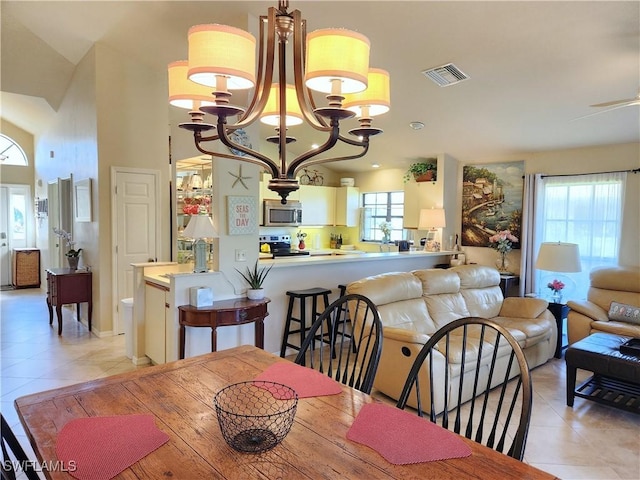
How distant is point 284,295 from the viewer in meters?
4.27

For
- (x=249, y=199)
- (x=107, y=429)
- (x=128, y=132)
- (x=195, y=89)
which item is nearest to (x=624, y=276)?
(x=249, y=199)

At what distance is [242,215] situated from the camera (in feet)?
12.4

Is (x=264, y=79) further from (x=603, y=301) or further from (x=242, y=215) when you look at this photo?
(x=603, y=301)

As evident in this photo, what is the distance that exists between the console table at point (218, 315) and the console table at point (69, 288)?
2.61m

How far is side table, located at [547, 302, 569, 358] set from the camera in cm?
448

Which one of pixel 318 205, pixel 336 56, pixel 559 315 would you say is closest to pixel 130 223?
pixel 318 205

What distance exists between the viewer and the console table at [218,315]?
11.0ft

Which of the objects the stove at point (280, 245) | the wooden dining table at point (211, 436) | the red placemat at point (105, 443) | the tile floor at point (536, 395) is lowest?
the tile floor at point (536, 395)

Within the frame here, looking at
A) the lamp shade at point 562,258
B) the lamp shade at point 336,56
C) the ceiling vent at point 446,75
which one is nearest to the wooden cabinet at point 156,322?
the lamp shade at point 336,56

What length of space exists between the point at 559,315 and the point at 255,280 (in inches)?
131

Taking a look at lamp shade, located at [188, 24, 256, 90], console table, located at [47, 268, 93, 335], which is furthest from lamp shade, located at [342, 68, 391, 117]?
console table, located at [47, 268, 93, 335]

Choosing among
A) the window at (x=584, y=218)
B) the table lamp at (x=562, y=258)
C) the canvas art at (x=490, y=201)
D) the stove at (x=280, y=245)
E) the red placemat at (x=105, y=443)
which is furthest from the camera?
the stove at (x=280, y=245)

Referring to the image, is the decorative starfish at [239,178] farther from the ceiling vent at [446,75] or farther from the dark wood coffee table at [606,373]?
the dark wood coffee table at [606,373]

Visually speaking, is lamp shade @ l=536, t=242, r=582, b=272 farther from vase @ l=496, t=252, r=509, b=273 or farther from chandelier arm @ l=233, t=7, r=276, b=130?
chandelier arm @ l=233, t=7, r=276, b=130
